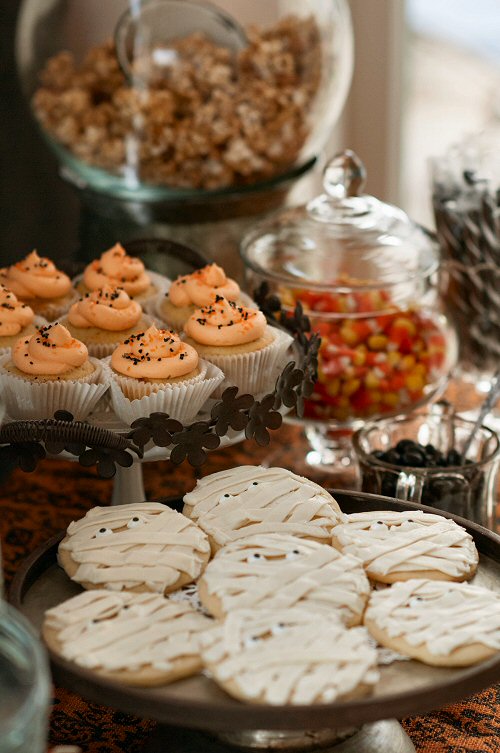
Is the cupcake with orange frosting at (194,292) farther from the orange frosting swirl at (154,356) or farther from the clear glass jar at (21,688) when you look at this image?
the clear glass jar at (21,688)

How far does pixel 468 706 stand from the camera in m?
0.97

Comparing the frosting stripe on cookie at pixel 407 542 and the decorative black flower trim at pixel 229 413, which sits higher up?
the decorative black flower trim at pixel 229 413

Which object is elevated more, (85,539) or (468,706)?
(85,539)

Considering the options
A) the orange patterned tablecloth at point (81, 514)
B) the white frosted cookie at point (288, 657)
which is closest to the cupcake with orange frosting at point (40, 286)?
the orange patterned tablecloth at point (81, 514)

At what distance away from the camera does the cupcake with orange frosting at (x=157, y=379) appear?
3.32 ft

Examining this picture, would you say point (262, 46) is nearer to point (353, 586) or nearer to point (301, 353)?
point (301, 353)

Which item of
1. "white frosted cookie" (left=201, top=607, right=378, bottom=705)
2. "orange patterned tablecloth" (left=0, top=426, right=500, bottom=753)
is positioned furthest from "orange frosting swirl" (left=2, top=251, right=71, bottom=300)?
"white frosted cookie" (left=201, top=607, right=378, bottom=705)

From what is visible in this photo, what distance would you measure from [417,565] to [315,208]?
66 cm

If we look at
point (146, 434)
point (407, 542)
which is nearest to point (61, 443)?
point (146, 434)

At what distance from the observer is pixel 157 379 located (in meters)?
1.02

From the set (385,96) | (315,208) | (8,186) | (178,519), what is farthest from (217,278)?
(385,96)

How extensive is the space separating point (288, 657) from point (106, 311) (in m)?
0.51

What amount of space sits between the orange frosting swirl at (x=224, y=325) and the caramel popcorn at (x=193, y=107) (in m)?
0.43

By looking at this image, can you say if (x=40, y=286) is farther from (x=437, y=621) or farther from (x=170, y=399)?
(x=437, y=621)
